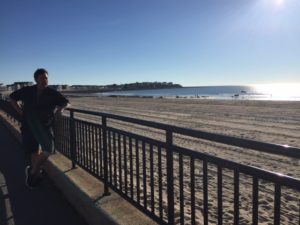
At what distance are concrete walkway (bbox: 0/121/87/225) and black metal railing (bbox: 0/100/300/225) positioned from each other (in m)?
0.62

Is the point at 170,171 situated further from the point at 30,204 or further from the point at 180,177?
the point at 30,204

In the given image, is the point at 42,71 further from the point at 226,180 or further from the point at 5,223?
the point at 226,180

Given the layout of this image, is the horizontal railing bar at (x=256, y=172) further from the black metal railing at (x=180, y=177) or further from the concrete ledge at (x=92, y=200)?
the concrete ledge at (x=92, y=200)

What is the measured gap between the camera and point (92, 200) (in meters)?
4.84

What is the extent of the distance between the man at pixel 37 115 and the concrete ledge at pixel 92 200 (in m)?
0.47

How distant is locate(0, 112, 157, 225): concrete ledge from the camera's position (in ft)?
13.8

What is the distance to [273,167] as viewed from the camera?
7863 mm

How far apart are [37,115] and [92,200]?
75.8 inches

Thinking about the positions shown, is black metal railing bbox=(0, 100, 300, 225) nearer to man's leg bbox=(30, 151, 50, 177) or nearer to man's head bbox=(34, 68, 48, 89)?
man's leg bbox=(30, 151, 50, 177)

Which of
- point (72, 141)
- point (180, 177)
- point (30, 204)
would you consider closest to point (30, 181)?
point (30, 204)

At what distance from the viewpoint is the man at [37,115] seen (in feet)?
19.9

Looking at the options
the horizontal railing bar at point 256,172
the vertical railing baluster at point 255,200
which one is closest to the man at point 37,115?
the horizontal railing bar at point 256,172

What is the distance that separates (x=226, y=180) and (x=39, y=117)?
316 centimetres

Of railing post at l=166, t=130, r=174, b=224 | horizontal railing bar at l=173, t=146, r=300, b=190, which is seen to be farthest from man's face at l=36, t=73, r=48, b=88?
horizontal railing bar at l=173, t=146, r=300, b=190
